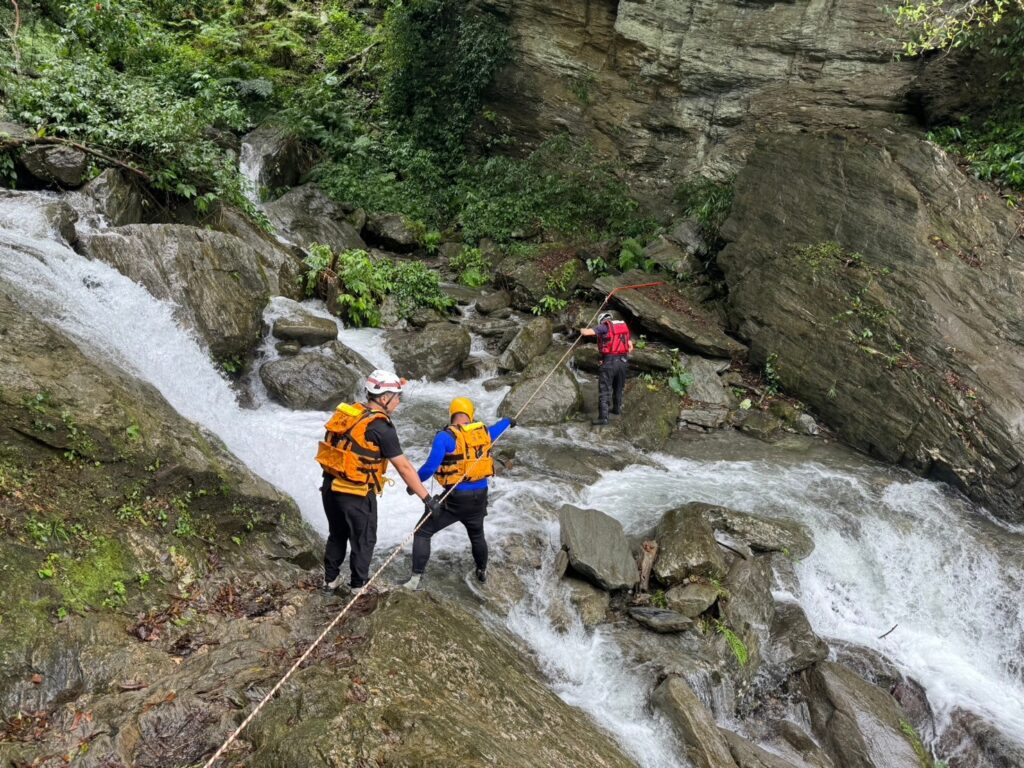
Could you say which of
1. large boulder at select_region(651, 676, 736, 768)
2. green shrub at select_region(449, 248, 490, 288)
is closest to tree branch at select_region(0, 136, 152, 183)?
green shrub at select_region(449, 248, 490, 288)

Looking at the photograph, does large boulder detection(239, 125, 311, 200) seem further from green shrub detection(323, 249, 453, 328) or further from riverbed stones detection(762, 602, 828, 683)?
riverbed stones detection(762, 602, 828, 683)

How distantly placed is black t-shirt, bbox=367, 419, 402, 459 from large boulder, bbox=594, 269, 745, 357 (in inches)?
362

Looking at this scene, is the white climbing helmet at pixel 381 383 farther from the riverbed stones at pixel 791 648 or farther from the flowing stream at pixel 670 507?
the riverbed stones at pixel 791 648

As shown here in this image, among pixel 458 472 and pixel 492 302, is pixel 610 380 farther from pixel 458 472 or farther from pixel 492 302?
pixel 458 472

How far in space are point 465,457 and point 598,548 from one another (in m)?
2.42

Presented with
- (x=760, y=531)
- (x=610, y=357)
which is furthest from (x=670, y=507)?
(x=610, y=357)

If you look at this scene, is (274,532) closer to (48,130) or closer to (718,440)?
(718,440)

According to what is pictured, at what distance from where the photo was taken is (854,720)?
22.0 ft

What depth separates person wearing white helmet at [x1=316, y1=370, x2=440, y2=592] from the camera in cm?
541

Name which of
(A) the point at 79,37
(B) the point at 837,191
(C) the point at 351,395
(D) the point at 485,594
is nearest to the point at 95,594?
(D) the point at 485,594

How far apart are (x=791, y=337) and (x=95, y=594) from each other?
11.6 meters

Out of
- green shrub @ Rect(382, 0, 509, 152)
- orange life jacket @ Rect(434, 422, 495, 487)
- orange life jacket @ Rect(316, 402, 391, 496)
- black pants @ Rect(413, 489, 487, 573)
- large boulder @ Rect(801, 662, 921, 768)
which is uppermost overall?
green shrub @ Rect(382, 0, 509, 152)

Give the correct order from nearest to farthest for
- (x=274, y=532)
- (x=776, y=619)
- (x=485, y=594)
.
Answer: (x=274, y=532) → (x=485, y=594) → (x=776, y=619)

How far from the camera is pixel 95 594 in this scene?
193 inches
